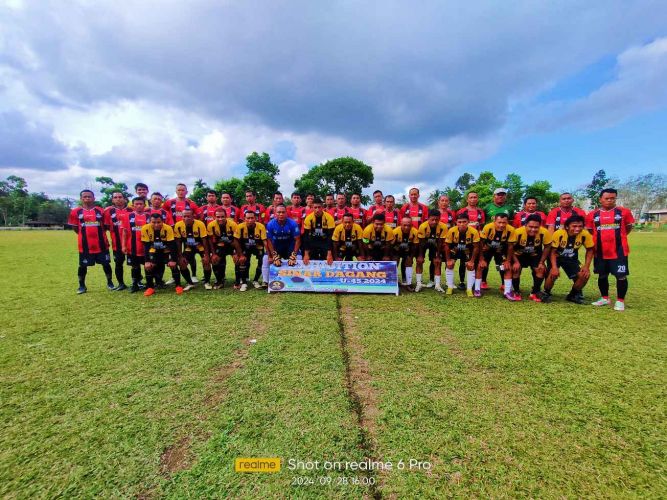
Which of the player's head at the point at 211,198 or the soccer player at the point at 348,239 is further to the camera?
the player's head at the point at 211,198

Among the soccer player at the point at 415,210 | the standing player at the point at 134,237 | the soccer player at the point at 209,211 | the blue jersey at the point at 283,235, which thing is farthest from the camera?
the soccer player at the point at 209,211

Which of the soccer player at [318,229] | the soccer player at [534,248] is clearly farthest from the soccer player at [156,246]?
the soccer player at [534,248]

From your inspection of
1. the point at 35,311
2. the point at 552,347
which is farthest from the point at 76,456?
the point at 552,347

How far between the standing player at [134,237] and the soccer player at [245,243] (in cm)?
204

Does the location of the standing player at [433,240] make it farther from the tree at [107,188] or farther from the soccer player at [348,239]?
the tree at [107,188]

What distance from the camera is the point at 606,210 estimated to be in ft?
19.0

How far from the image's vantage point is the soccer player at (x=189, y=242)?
6.61 meters

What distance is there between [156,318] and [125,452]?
2977 mm

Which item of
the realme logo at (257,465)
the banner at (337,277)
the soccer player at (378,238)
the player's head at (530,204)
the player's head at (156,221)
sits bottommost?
the realme logo at (257,465)

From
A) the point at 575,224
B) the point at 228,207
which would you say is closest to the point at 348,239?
the point at 228,207

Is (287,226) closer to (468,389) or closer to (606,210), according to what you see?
(468,389)

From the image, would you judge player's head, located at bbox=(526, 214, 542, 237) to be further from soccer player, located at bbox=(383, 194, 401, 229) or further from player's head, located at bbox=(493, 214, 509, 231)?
soccer player, located at bbox=(383, 194, 401, 229)

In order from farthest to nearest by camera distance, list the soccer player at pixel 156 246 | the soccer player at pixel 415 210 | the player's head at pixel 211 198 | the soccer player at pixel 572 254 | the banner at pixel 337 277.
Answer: the player's head at pixel 211 198, the soccer player at pixel 415 210, the soccer player at pixel 156 246, the banner at pixel 337 277, the soccer player at pixel 572 254

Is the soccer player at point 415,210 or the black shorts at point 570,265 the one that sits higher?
the soccer player at point 415,210
